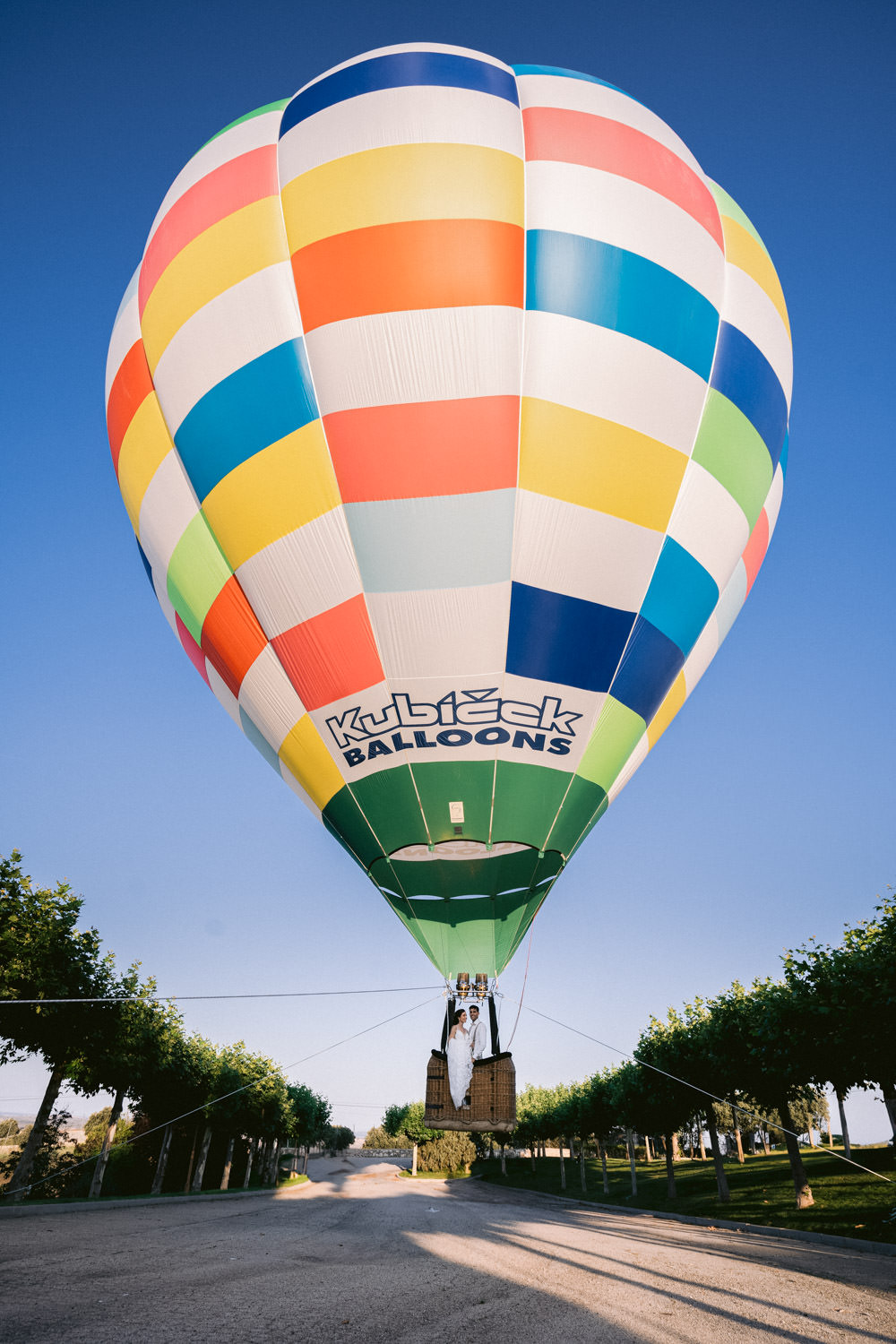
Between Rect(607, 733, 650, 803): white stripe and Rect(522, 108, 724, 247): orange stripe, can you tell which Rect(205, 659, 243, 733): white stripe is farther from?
Rect(522, 108, 724, 247): orange stripe

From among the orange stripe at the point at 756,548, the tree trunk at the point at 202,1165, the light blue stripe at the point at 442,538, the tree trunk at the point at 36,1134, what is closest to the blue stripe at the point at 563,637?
the light blue stripe at the point at 442,538

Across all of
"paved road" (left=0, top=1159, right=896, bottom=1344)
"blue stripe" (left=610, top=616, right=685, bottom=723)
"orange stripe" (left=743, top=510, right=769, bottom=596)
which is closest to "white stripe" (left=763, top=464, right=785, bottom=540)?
"orange stripe" (left=743, top=510, right=769, bottom=596)

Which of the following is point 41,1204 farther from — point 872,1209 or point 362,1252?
point 872,1209

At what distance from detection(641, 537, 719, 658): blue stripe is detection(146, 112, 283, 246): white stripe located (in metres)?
6.82

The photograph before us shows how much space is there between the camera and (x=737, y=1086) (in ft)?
65.9

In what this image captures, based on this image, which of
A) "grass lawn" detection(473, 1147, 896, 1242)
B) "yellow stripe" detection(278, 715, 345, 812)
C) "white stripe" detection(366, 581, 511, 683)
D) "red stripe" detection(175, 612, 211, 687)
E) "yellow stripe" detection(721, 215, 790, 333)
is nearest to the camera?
"white stripe" detection(366, 581, 511, 683)

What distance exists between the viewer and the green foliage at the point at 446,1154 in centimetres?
6084

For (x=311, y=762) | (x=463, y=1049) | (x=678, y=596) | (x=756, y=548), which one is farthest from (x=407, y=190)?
(x=463, y=1049)

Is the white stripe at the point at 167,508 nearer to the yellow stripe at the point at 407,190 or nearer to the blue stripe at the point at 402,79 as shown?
the yellow stripe at the point at 407,190

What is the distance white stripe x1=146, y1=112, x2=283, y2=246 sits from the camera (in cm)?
886

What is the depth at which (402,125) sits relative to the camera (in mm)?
7996

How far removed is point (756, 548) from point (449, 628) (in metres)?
5.46

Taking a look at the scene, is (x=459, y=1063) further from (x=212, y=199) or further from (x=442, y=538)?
(x=212, y=199)

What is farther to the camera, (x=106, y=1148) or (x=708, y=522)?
(x=106, y=1148)
